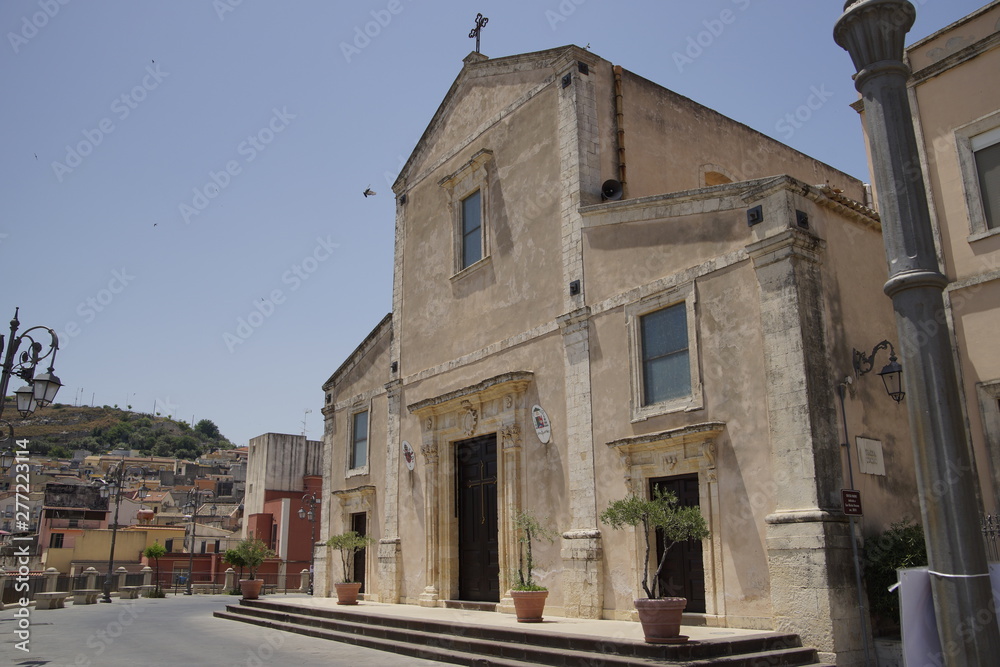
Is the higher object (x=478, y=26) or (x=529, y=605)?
(x=478, y=26)

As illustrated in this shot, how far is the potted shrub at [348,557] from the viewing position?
60.3ft

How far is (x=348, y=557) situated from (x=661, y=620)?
44.2 ft

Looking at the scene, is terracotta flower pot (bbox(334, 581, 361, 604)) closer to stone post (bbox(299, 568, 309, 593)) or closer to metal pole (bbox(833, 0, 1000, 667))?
metal pole (bbox(833, 0, 1000, 667))

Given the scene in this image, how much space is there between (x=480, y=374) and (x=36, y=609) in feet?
59.5

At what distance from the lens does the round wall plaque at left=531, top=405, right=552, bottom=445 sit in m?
14.8

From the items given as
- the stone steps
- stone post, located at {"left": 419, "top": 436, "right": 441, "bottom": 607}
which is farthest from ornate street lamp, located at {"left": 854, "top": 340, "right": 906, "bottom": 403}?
stone post, located at {"left": 419, "top": 436, "right": 441, "bottom": 607}

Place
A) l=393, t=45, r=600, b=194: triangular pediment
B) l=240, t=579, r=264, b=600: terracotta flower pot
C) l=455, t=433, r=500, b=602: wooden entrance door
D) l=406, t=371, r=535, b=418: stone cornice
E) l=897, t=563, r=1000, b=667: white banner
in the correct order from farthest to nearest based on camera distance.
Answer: l=240, t=579, r=264, b=600: terracotta flower pot
l=393, t=45, r=600, b=194: triangular pediment
l=455, t=433, r=500, b=602: wooden entrance door
l=406, t=371, r=535, b=418: stone cornice
l=897, t=563, r=1000, b=667: white banner

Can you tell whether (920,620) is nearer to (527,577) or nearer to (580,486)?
(580,486)

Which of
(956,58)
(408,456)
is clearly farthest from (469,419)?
(956,58)

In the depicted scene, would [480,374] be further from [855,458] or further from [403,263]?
[855,458]

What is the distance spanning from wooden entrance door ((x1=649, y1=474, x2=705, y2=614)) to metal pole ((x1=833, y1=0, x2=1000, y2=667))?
8448 mm

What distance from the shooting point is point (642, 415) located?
12875mm

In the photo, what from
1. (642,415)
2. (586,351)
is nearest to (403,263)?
(586,351)

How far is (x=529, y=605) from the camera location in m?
12.8
